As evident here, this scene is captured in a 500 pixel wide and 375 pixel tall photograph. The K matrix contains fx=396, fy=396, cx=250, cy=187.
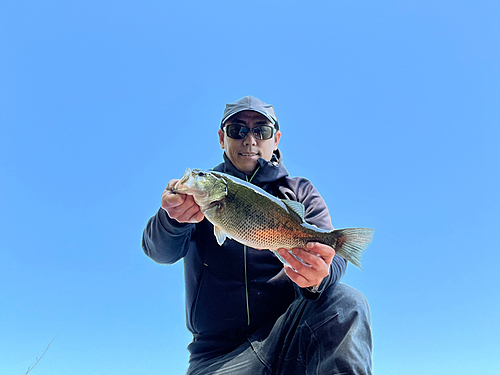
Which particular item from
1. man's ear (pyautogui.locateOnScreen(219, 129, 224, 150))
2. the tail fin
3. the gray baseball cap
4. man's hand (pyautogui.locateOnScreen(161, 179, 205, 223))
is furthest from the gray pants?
man's ear (pyautogui.locateOnScreen(219, 129, 224, 150))

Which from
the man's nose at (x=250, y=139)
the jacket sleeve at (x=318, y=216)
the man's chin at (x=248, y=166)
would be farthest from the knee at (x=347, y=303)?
the man's nose at (x=250, y=139)

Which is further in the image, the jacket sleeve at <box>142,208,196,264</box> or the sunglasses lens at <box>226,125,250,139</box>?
the sunglasses lens at <box>226,125,250,139</box>

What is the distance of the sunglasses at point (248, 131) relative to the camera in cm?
551

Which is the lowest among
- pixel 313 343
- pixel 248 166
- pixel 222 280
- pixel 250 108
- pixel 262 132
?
pixel 313 343

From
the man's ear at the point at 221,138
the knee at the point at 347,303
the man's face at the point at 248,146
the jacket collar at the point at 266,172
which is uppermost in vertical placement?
the man's ear at the point at 221,138

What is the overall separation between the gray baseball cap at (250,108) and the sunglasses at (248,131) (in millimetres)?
159

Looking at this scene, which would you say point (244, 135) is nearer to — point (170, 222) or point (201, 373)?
point (170, 222)

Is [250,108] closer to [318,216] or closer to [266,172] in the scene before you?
[266,172]

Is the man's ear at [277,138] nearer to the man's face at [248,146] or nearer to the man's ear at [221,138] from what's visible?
the man's face at [248,146]

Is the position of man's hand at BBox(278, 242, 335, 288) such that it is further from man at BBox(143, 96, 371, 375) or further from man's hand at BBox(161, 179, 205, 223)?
man's hand at BBox(161, 179, 205, 223)

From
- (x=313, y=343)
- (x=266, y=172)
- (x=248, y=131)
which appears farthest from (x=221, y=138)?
(x=313, y=343)

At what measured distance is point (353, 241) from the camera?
3545 millimetres

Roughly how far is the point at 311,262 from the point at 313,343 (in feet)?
2.99

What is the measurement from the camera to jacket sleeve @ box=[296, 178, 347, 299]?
3.99 m
